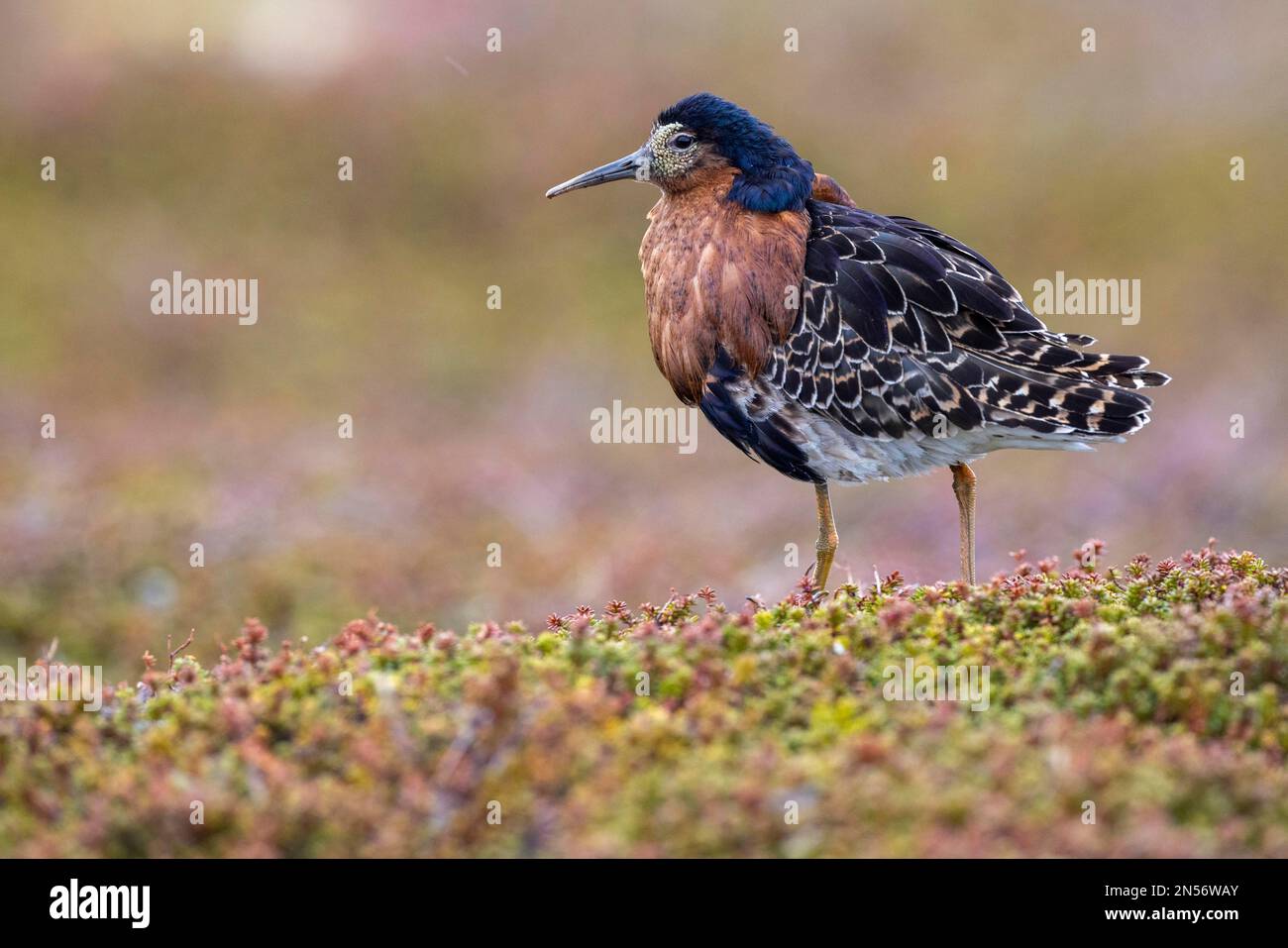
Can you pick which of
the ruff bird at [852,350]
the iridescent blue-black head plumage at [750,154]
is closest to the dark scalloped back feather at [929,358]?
the ruff bird at [852,350]

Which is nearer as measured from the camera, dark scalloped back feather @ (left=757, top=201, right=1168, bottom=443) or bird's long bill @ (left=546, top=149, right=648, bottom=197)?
dark scalloped back feather @ (left=757, top=201, right=1168, bottom=443)

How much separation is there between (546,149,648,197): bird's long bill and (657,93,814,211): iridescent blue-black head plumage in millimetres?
329

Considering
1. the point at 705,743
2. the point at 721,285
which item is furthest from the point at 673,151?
the point at 705,743

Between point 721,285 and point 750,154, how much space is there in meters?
1.16

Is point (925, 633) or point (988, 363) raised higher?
point (988, 363)

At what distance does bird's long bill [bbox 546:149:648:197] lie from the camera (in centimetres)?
962

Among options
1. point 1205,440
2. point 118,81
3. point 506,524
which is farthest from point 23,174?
point 1205,440

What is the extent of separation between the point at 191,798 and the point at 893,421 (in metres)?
5.12

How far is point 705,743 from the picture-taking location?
5289mm

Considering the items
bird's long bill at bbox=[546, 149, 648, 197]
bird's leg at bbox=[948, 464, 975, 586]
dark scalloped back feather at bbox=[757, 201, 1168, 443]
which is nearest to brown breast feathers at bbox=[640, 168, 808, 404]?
dark scalloped back feather at bbox=[757, 201, 1168, 443]

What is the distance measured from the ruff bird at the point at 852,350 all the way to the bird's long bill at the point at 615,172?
2.38ft

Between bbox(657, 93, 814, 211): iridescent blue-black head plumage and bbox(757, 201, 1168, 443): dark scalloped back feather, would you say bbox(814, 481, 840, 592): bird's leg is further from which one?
bbox(657, 93, 814, 211): iridescent blue-black head plumage
